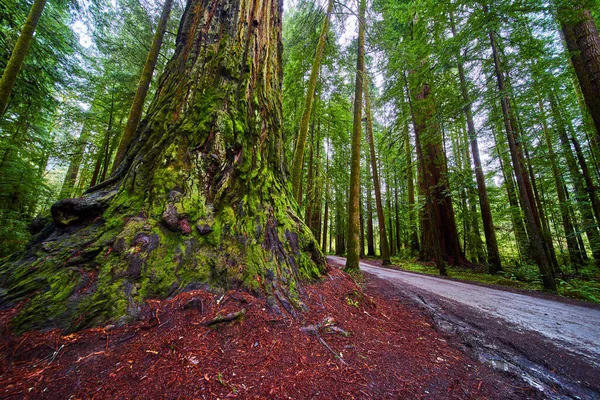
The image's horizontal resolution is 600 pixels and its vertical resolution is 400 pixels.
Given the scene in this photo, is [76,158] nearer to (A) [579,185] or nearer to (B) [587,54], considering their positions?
(B) [587,54]

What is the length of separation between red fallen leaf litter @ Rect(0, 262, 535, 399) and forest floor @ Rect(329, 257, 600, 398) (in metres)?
0.28

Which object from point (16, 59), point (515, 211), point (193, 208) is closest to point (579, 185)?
point (515, 211)

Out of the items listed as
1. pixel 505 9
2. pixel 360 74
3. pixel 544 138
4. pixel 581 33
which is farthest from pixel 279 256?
pixel 544 138

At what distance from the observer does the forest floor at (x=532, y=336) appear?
1724 millimetres

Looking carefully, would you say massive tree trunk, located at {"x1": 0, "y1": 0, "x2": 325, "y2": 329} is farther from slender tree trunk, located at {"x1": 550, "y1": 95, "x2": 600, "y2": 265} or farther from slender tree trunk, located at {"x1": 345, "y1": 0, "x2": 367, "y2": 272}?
slender tree trunk, located at {"x1": 550, "y1": 95, "x2": 600, "y2": 265}

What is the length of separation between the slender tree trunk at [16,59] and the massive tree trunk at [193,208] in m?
4.18

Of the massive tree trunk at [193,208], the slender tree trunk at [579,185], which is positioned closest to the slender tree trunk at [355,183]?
the massive tree trunk at [193,208]

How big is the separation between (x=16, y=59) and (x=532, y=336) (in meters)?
10.1

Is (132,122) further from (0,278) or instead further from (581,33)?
(581,33)

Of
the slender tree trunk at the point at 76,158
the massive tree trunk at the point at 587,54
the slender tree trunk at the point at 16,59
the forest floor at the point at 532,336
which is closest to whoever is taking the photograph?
the forest floor at the point at 532,336

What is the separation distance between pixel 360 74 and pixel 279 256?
583 cm

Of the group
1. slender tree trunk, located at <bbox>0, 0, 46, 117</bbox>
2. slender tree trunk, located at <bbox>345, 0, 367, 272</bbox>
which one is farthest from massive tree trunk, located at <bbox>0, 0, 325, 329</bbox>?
slender tree trunk, located at <bbox>0, 0, 46, 117</bbox>

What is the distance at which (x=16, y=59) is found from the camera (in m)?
4.62

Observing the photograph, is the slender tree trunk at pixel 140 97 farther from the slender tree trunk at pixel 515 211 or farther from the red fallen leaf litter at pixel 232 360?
the slender tree trunk at pixel 515 211
